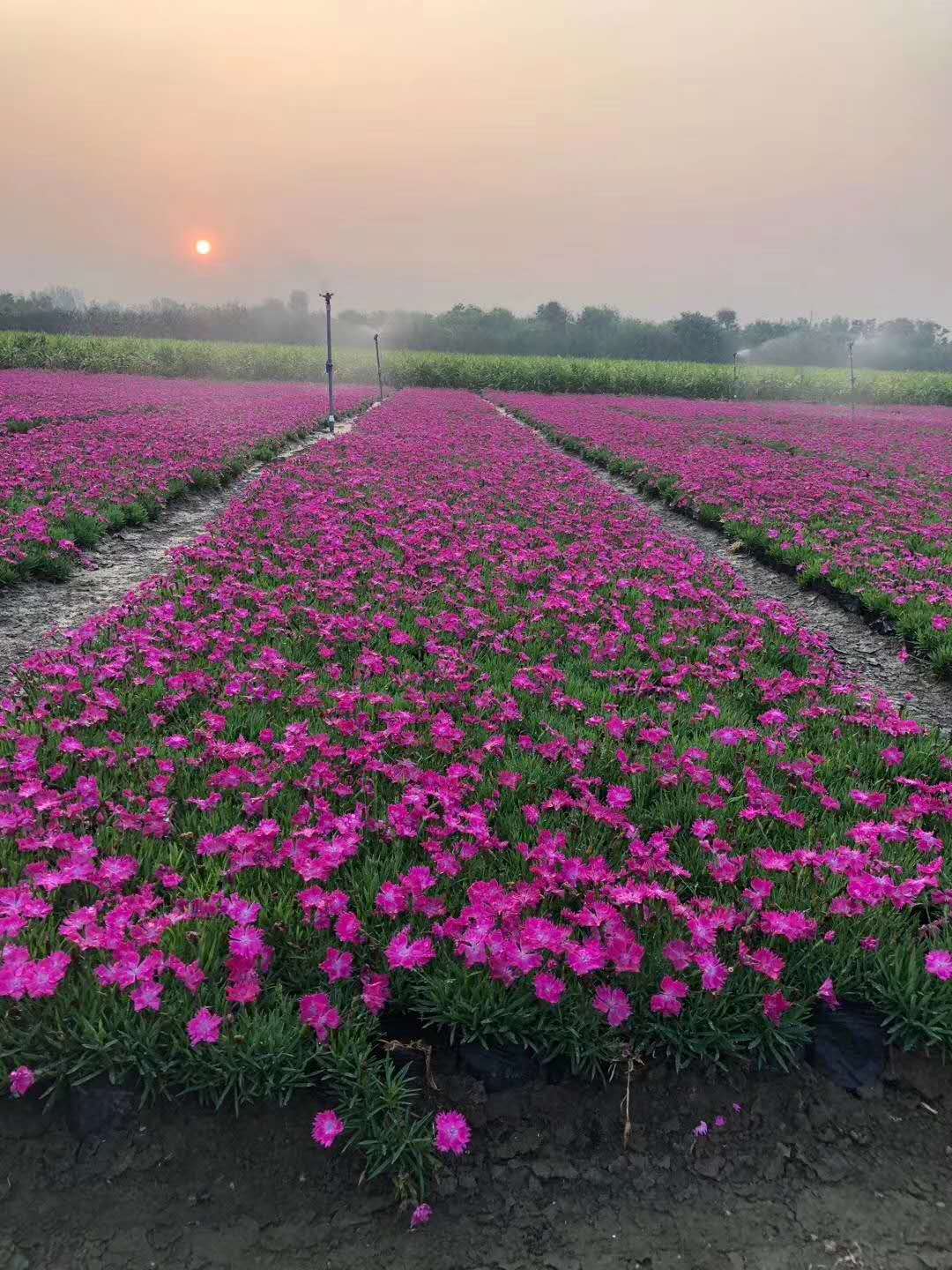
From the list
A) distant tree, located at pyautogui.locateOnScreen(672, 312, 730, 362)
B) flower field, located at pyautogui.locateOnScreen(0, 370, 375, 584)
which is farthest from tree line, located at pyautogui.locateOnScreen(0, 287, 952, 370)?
flower field, located at pyautogui.locateOnScreen(0, 370, 375, 584)

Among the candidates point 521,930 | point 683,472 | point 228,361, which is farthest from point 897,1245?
point 228,361

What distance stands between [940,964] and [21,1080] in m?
3.18

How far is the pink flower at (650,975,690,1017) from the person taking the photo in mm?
2568

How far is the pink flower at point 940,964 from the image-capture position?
2713mm

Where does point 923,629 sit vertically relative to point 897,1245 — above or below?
above

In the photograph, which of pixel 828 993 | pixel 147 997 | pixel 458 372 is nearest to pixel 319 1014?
pixel 147 997

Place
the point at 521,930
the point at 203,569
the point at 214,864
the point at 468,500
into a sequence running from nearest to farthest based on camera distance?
the point at 521,930, the point at 214,864, the point at 203,569, the point at 468,500

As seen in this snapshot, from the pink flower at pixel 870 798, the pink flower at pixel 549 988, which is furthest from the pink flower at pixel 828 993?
the pink flower at pixel 870 798

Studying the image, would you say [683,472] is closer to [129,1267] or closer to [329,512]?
[329,512]

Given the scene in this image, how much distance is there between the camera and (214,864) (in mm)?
3176

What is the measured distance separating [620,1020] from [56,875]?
2233mm

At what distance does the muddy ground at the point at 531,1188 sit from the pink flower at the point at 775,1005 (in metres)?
0.28

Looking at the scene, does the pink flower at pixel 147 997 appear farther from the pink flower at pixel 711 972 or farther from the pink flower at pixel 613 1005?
the pink flower at pixel 711 972

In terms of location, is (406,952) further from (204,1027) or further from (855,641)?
(855,641)
